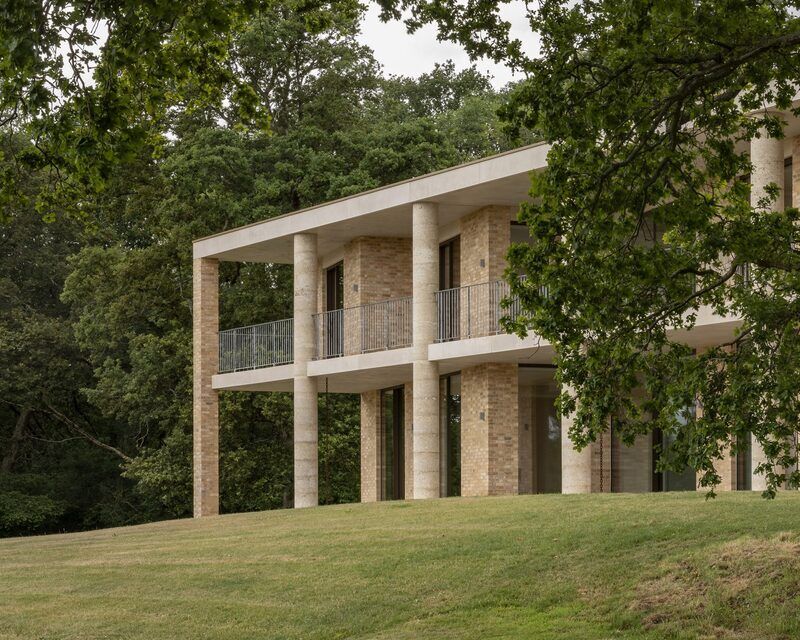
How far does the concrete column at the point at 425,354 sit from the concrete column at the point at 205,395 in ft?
26.4

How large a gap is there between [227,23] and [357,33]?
35381 mm

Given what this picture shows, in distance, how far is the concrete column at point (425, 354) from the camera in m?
28.0

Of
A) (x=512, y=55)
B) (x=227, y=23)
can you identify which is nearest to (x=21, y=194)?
(x=227, y=23)

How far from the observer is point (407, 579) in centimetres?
1652

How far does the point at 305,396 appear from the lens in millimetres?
31922

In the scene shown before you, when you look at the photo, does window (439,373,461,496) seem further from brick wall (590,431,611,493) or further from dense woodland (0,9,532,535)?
dense woodland (0,9,532,535)

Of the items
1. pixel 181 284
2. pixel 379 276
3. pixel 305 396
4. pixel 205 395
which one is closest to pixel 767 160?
pixel 379 276

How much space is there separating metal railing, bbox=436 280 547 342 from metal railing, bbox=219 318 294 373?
6.14 m

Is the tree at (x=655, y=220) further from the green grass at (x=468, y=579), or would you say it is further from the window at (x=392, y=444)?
the window at (x=392, y=444)

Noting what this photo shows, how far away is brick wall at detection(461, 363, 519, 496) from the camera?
28172 millimetres

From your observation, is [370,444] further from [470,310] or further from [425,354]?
[470,310]

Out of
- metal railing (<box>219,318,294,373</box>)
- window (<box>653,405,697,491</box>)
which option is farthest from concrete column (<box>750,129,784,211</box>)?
metal railing (<box>219,318,294,373</box>)

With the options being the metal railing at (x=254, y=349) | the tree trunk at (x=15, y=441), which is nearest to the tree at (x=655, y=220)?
the metal railing at (x=254, y=349)

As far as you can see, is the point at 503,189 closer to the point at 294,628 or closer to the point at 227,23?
the point at 294,628
